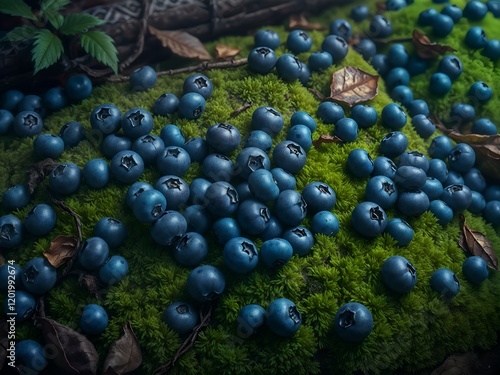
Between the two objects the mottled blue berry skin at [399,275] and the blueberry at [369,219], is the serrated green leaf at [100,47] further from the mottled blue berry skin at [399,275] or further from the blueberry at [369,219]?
the mottled blue berry skin at [399,275]

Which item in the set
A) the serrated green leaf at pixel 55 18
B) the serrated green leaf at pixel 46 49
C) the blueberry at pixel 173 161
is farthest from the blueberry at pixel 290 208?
the serrated green leaf at pixel 55 18

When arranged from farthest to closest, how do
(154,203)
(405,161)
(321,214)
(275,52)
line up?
(275,52) < (405,161) < (321,214) < (154,203)

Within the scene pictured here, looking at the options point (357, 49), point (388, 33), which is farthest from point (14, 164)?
point (388, 33)

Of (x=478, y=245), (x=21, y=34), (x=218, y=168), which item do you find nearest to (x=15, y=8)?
(x=21, y=34)

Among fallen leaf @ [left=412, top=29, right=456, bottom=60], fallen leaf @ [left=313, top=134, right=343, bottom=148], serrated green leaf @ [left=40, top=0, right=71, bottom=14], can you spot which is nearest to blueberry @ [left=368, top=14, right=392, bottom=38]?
fallen leaf @ [left=412, top=29, right=456, bottom=60]

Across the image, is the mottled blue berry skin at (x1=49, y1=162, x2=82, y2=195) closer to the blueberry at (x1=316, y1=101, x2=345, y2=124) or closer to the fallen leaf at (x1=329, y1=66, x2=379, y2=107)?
the blueberry at (x1=316, y1=101, x2=345, y2=124)

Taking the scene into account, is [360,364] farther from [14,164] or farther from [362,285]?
[14,164]

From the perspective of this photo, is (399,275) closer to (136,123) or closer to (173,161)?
(173,161)
